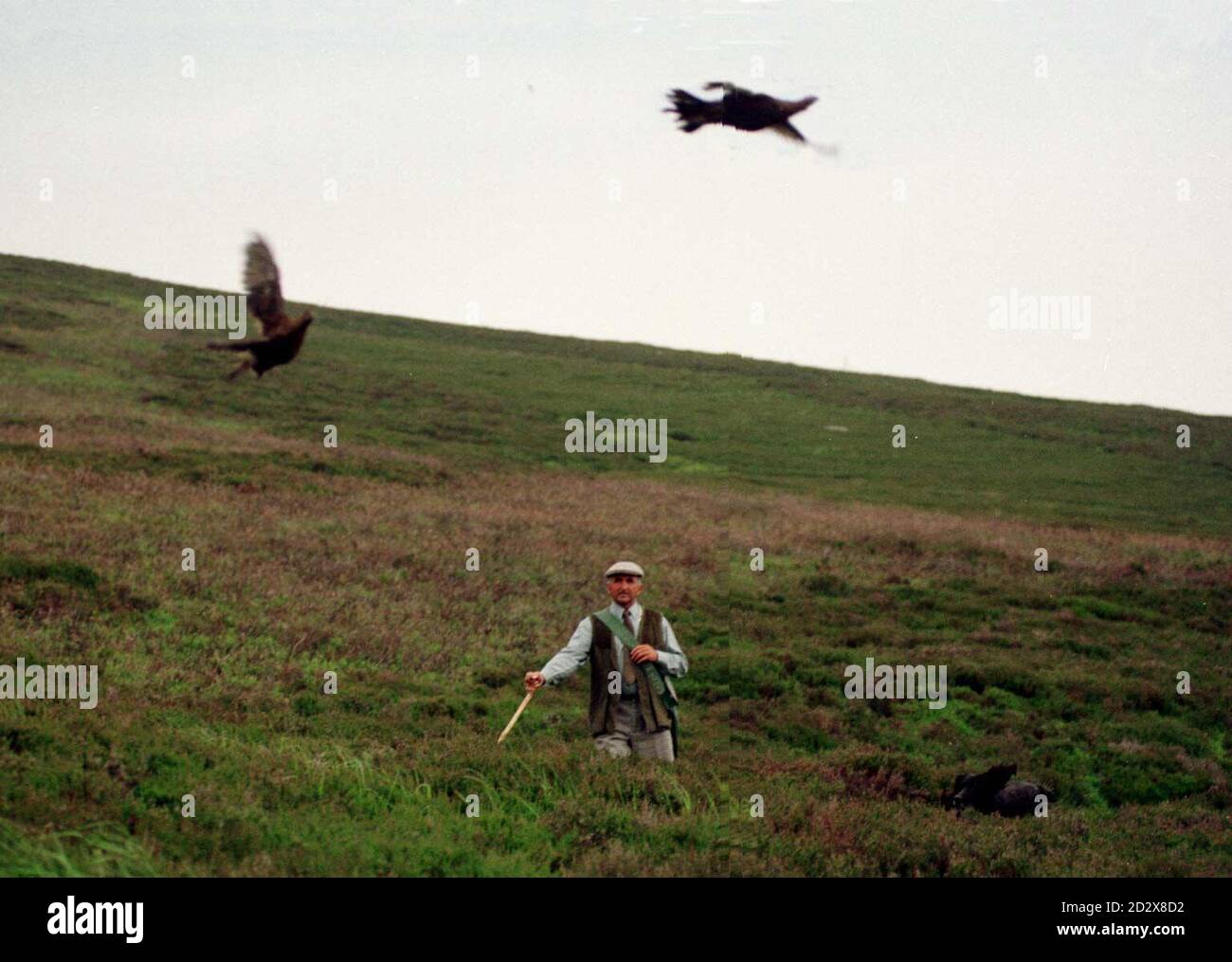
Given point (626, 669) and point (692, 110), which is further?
point (626, 669)

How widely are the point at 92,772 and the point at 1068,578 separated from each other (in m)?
22.5

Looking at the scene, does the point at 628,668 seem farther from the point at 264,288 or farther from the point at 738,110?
the point at 738,110

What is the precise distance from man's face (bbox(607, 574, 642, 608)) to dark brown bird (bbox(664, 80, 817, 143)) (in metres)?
6.08

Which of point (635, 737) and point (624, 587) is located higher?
point (624, 587)

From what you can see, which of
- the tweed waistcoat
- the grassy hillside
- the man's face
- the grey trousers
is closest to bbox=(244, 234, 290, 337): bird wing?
the grassy hillside

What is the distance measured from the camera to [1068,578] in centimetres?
2642

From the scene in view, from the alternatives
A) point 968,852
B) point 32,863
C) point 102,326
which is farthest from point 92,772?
point 102,326

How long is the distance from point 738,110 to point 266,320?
7.45 ft

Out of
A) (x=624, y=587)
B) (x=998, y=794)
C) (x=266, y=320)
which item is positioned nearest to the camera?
(x=266, y=320)

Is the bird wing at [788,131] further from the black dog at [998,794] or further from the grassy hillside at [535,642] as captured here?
the black dog at [998,794]

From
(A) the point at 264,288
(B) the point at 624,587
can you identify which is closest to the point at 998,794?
(B) the point at 624,587

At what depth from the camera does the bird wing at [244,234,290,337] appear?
5332 millimetres

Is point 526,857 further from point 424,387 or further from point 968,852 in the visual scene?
point 424,387

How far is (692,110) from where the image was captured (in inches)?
171
